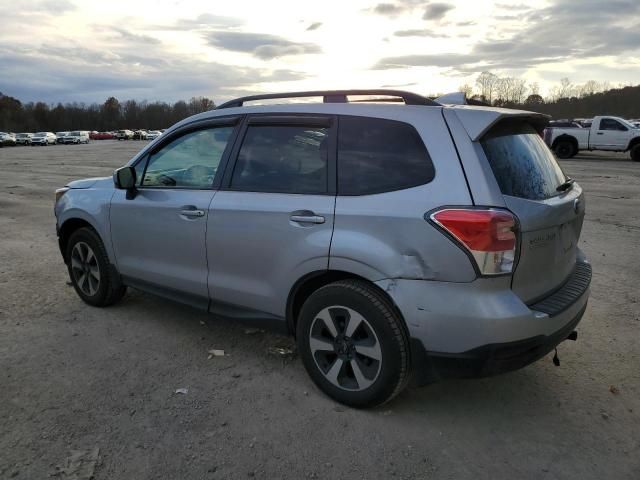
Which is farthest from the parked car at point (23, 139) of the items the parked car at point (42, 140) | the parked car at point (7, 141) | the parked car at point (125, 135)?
the parked car at point (125, 135)

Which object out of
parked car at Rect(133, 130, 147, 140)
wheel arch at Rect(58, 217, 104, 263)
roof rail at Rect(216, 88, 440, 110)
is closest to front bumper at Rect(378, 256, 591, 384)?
roof rail at Rect(216, 88, 440, 110)

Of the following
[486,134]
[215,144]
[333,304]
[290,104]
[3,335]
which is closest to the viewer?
[486,134]

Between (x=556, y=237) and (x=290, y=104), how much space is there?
185 centimetres

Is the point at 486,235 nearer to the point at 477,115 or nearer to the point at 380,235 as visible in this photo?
the point at 380,235

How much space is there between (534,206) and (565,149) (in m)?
23.7

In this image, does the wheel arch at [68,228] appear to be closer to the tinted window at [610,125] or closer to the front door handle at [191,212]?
the front door handle at [191,212]


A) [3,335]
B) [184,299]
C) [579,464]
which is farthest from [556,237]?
[3,335]

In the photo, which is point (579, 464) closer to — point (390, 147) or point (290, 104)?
point (390, 147)

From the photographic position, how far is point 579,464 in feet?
8.69

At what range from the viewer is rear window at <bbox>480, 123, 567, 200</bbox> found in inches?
111

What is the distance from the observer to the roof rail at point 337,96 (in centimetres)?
310

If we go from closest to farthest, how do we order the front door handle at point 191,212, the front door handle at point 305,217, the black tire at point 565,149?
the front door handle at point 305,217 < the front door handle at point 191,212 < the black tire at point 565,149

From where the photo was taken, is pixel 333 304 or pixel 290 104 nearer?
pixel 333 304

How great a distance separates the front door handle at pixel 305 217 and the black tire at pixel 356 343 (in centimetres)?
39
